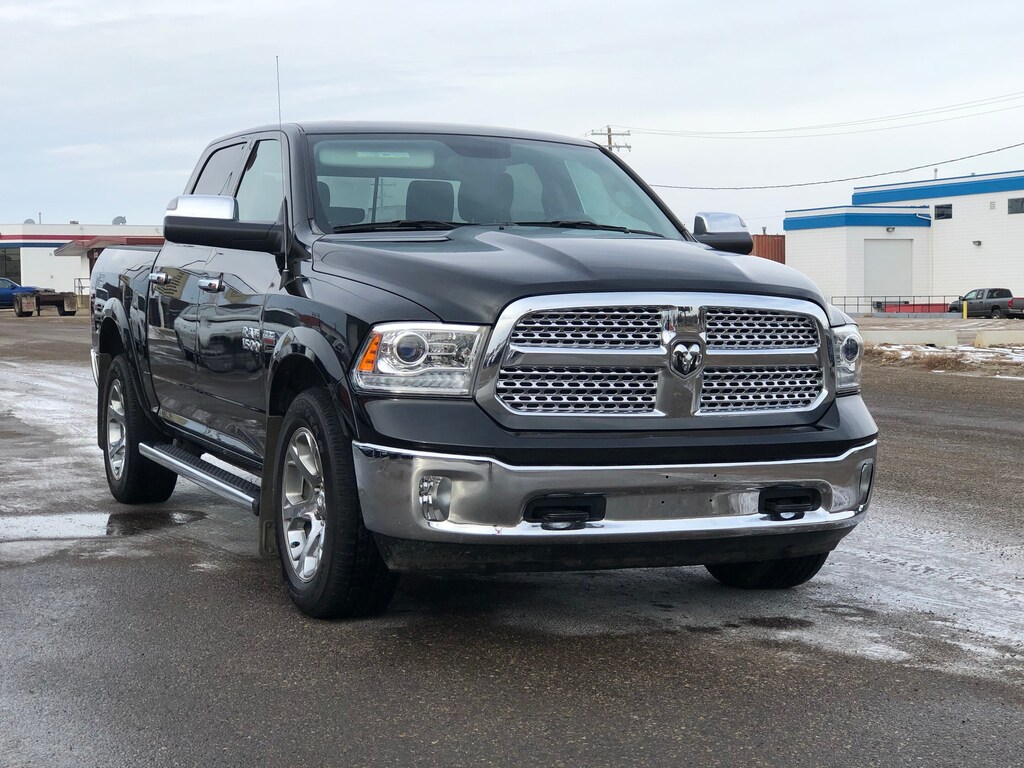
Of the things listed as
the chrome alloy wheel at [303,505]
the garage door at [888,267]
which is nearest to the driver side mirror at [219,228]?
the chrome alloy wheel at [303,505]

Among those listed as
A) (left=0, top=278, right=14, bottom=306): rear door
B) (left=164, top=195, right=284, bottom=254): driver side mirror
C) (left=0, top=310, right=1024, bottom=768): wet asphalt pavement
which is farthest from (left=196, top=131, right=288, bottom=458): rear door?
(left=0, top=278, right=14, bottom=306): rear door

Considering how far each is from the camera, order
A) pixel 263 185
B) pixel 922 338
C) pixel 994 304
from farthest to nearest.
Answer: pixel 994 304, pixel 922 338, pixel 263 185

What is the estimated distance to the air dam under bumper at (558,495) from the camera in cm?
440

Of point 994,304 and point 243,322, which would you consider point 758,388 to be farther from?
point 994,304

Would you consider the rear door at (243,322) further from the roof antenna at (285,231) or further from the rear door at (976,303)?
the rear door at (976,303)

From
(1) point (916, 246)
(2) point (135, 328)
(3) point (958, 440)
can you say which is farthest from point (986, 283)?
(2) point (135, 328)

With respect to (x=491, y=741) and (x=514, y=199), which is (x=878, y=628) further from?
(x=514, y=199)

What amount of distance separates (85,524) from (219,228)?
7.82ft

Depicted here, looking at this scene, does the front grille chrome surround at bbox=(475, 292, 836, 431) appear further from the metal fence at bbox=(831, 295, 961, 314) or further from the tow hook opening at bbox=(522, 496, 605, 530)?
the metal fence at bbox=(831, 295, 961, 314)

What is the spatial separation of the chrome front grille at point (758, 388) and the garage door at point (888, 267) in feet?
226

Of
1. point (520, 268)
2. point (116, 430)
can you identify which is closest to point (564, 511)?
point (520, 268)

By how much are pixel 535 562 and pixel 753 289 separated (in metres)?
1.22

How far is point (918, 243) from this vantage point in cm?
7250

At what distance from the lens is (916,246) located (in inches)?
2852
